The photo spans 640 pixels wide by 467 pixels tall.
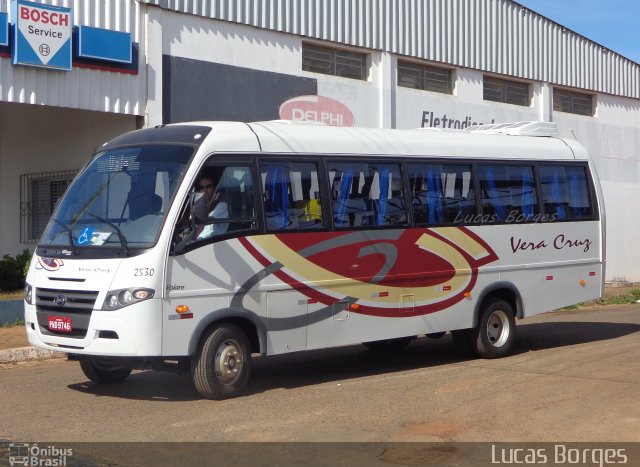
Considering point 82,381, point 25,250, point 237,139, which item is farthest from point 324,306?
point 25,250

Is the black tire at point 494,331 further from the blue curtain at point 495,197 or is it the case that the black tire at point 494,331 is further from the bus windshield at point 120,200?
the bus windshield at point 120,200

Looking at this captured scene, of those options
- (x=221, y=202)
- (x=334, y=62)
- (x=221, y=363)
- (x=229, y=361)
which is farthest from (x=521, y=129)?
(x=334, y=62)

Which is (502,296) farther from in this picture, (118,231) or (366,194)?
(118,231)

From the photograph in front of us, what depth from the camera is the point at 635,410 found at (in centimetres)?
877

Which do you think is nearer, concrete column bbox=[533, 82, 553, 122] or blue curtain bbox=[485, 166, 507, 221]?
blue curtain bbox=[485, 166, 507, 221]

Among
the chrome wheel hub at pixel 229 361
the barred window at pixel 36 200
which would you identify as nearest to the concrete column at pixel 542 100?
the barred window at pixel 36 200

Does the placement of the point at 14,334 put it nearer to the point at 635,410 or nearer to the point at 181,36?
the point at 181,36

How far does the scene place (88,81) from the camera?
51.6 feet

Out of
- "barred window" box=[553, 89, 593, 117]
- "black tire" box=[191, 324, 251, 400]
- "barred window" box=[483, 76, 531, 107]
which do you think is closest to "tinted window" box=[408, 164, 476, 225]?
"black tire" box=[191, 324, 251, 400]

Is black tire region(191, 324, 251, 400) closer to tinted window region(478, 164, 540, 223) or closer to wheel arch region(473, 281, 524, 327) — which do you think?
wheel arch region(473, 281, 524, 327)

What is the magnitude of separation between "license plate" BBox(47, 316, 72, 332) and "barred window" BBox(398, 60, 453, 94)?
13.1 meters

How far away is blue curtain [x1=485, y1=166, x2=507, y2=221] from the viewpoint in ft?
41.0

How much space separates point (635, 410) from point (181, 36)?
10996 millimetres

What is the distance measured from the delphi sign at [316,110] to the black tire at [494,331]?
7.22 m
